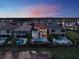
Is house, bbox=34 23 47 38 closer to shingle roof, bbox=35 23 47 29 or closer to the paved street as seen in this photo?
shingle roof, bbox=35 23 47 29

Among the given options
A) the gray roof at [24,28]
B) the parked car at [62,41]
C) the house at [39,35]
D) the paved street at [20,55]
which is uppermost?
the gray roof at [24,28]

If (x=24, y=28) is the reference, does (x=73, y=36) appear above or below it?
below

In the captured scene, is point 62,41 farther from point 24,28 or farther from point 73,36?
point 24,28

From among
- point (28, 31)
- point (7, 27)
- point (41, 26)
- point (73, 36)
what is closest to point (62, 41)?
point (73, 36)

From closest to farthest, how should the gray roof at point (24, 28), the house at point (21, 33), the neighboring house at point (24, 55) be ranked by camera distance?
the neighboring house at point (24, 55) → the gray roof at point (24, 28) → the house at point (21, 33)

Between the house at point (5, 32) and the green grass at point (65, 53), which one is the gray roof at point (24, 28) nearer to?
the house at point (5, 32)

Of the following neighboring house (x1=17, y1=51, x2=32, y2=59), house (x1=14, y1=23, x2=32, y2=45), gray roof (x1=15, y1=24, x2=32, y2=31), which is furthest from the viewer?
house (x1=14, y1=23, x2=32, y2=45)

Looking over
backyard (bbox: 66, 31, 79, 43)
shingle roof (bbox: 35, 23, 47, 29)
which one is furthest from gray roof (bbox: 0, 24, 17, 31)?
backyard (bbox: 66, 31, 79, 43)

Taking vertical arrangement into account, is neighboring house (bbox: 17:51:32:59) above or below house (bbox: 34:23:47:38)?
below

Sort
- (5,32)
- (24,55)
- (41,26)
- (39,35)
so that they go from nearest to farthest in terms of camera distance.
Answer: (24,55)
(41,26)
(5,32)
(39,35)

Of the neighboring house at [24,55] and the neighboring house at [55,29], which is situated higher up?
the neighboring house at [55,29]

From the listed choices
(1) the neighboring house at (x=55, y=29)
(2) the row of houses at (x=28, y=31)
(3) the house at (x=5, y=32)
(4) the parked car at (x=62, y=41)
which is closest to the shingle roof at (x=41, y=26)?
(2) the row of houses at (x=28, y=31)

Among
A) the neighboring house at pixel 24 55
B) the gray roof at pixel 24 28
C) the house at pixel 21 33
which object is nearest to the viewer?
the neighboring house at pixel 24 55
